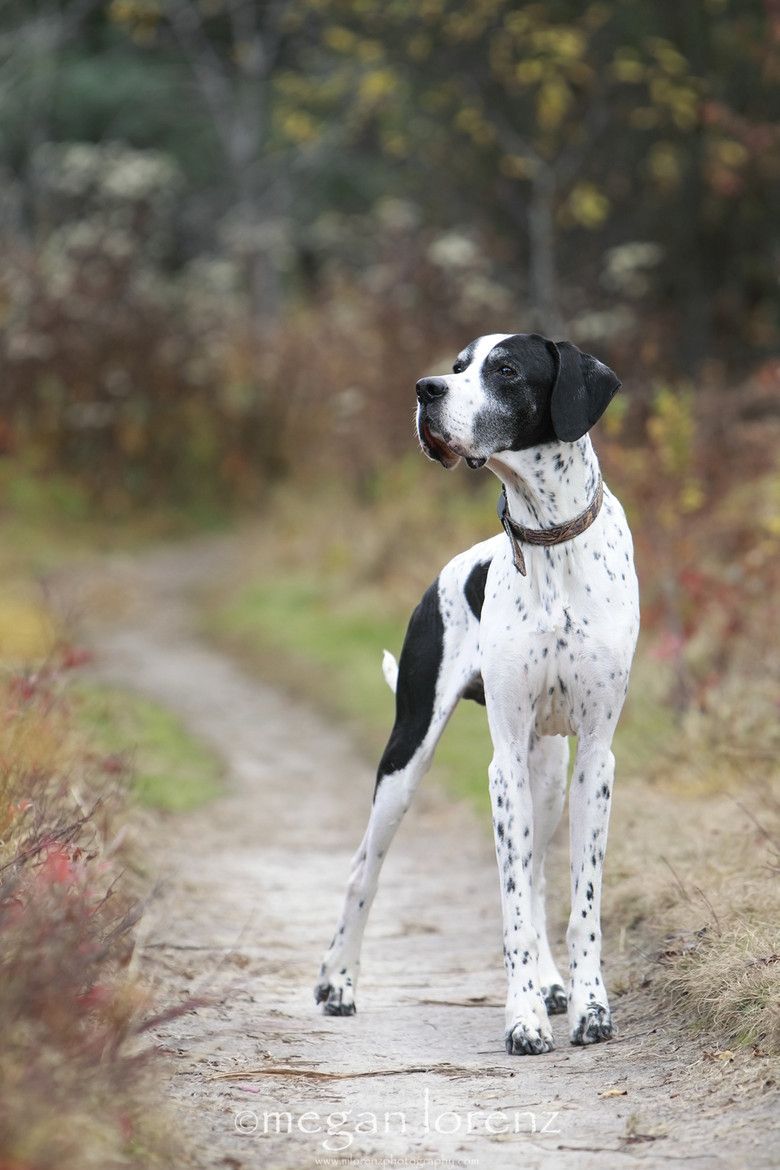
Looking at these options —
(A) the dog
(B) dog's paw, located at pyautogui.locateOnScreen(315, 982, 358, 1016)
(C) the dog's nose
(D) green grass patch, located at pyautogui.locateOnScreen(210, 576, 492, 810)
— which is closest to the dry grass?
(B) dog's paw, located at pyautogui.locateOnScreen(315, 982, 358, 1016)

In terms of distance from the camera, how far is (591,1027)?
13.8ft

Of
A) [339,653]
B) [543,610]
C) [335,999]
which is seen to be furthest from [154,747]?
[543,610]

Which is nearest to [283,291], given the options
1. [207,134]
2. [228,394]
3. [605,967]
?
[207,134]

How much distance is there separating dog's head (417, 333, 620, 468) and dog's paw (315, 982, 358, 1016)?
5.43 ft

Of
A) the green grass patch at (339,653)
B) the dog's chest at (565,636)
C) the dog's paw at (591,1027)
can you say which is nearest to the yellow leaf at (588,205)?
the green grass patch at (339,653)

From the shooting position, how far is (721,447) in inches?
407

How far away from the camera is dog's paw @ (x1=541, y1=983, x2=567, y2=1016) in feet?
15.4

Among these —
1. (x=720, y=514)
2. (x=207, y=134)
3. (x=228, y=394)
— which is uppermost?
(x=207, y=134)

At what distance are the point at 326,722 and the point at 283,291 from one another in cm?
1881

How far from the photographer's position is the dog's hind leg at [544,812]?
4.72 m

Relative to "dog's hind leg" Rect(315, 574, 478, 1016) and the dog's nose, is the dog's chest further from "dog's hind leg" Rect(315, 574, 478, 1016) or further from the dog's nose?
the dog's nose

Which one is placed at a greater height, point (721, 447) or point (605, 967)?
point (721, 447)

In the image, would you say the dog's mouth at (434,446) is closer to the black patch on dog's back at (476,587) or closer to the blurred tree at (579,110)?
the black patch on dog's back at (476,587)

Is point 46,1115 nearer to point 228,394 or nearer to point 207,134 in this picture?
point 228,394
